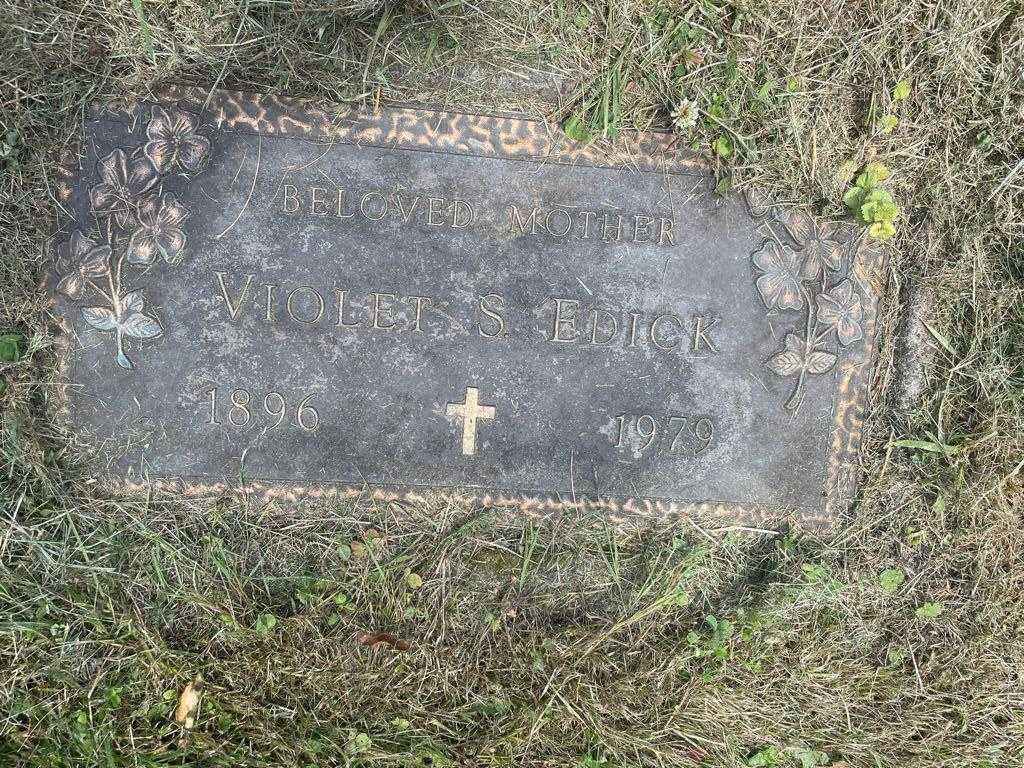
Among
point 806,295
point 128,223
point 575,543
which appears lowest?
point 575,543

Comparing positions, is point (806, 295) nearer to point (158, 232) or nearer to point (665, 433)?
point (665, 433)

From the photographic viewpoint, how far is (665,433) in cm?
246

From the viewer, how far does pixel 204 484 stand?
2.38 m

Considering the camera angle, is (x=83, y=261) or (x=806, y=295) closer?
(x=83, y=261)

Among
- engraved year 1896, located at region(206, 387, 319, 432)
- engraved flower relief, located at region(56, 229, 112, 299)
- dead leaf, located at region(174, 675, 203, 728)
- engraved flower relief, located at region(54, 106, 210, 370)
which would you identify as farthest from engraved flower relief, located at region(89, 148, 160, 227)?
dead leaf, located at region(174, 675, 203, 728)

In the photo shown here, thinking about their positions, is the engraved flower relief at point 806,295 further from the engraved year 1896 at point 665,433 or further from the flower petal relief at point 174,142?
the flower petal relief at point 174,142

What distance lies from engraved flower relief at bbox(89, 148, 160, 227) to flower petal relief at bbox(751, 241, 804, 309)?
6.76ft

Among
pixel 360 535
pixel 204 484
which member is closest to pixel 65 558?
pixel 204 484

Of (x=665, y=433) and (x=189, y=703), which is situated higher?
(x=665, y=433)

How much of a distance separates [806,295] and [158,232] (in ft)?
7.25

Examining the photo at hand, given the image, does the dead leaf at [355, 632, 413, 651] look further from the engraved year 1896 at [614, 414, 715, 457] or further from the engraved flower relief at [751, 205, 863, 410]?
the engraved flower relief at [751, 205, 863, 410]

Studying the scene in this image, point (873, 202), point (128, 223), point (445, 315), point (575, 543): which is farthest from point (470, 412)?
point (873, 202)

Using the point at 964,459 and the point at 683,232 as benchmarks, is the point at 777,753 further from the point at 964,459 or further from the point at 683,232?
the point at 683,232

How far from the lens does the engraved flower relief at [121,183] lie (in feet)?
7.51
